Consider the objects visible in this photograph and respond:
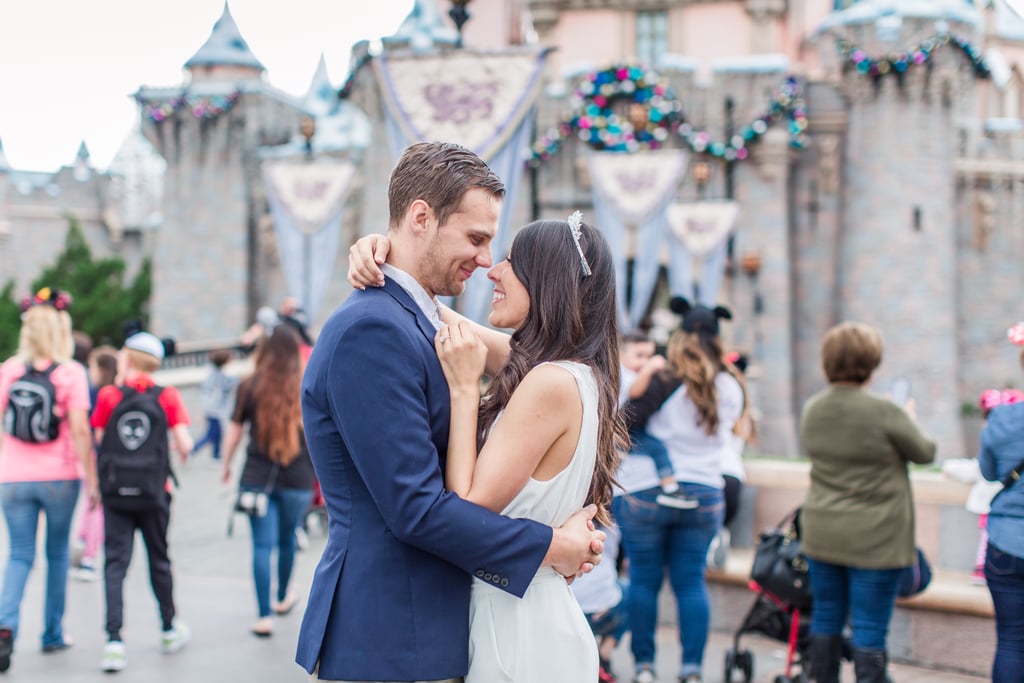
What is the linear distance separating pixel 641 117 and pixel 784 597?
49.5ft

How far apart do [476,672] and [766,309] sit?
702 inches

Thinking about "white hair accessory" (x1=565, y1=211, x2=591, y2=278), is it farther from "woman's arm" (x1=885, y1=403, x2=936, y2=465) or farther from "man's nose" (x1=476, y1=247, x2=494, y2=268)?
"woman's arm" (x1=885, y1=403, x2=936, y2=465)

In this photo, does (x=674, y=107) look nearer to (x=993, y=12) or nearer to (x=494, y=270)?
(x=494, y=270)

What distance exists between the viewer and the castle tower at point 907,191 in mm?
19359

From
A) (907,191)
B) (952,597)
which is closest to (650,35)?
(907,191)

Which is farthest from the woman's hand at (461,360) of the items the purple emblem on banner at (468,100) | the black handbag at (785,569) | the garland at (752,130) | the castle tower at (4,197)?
the castle tower at (4,197)

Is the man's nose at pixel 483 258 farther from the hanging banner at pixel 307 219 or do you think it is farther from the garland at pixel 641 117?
the garland at pixel 641 117

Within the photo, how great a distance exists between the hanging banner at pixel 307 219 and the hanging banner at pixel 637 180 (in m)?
3.96

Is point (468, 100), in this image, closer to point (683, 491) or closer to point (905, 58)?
point (683, 491)

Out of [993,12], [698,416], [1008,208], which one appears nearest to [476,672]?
[698,416]

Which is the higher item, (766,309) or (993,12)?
(993,12)

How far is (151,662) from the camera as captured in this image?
515cm

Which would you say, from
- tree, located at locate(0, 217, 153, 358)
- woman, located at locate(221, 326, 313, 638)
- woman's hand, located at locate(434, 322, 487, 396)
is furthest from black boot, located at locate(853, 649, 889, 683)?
tree, located at locate(0, 217, 153, 358)

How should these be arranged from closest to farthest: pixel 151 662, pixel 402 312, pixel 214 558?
1. pixel 402 312
2. pixel 151 662
3. pixel 214 558
